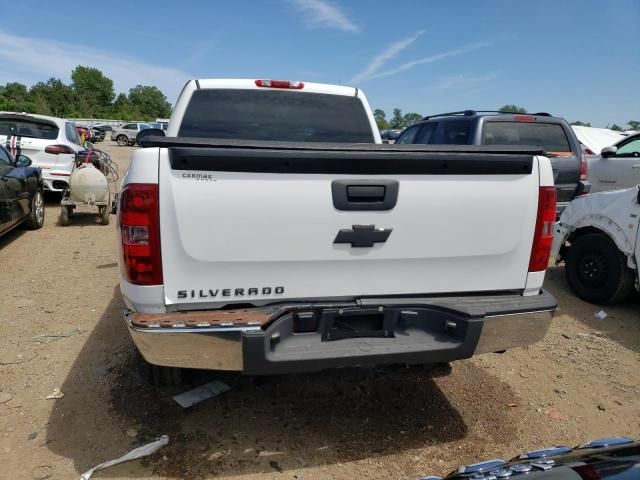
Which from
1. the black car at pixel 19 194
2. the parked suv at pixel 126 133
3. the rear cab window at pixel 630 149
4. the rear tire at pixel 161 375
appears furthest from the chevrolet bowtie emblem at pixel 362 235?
the parked suv at pixel 126 133

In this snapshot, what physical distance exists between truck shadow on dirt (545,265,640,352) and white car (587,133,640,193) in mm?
3961

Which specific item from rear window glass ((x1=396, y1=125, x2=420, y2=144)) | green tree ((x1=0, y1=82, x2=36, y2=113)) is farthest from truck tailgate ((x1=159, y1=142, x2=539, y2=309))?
green tree ((x1=0, y1=82, x2=36, y2=113))

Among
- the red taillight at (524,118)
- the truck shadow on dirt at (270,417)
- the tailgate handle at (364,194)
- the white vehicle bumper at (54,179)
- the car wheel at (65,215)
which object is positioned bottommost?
the truck shadow on dirt at (270,417)

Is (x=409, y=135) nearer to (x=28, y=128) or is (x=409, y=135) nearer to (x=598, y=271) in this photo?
(x=598, y=271)

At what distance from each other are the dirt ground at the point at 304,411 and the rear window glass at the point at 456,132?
11.1 feet

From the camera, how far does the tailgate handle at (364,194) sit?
2.42 m

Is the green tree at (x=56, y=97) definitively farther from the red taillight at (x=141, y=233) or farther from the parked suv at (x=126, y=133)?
the red taillight at (x=141, y=233)

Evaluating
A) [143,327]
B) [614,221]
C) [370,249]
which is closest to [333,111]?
[370,249]

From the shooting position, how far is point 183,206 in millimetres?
2256

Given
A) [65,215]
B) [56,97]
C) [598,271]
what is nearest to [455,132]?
[598,271]

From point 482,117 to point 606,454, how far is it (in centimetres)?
598

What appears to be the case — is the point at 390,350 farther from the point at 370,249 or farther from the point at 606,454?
the point at 606,454

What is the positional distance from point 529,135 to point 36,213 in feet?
26.1

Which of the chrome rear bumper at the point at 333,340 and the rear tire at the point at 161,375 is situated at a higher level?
the chrome rear bumper at the point at 333,340
